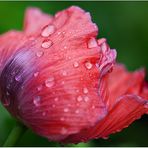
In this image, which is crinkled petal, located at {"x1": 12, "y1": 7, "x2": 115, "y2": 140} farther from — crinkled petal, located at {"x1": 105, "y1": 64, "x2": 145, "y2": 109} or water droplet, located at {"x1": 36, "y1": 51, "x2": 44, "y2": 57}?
crinkled petal, located at {"x1": 105, "y1": 64, "x2": 145, "y2": 109}

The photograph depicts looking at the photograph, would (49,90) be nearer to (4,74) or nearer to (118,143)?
(4,74)

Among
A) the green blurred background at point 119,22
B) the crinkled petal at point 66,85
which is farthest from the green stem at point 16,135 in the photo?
the green blurred background at point 119,22

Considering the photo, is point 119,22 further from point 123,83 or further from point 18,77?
point 18,77

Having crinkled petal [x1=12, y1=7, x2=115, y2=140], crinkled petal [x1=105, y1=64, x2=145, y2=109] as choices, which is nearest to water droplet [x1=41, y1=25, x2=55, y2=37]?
crinkled petal [x1=12, y1=7, x2=115, y2=140]

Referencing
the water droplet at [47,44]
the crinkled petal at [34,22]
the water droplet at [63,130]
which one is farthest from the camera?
the crinkled petal at [34,22]

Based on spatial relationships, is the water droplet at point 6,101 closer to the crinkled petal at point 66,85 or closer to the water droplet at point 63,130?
the crinkled petal at point 66,85

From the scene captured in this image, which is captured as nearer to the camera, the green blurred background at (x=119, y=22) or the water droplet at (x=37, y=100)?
the water droplet at (x=37, y=100)

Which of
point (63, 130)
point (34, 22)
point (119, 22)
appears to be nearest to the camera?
point (63, 130)

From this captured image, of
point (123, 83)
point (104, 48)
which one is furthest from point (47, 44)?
Answer: point (123, 83)
